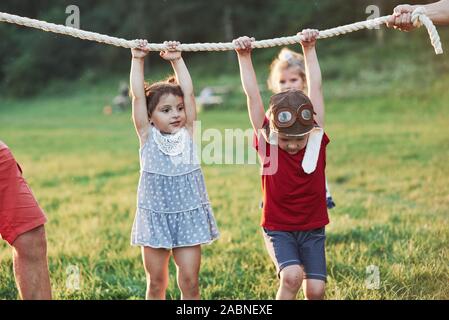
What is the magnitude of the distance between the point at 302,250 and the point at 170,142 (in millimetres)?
857

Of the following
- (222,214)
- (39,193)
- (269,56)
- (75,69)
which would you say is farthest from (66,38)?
(222,214)

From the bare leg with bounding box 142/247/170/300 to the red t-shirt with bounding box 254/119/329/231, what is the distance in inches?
21.6

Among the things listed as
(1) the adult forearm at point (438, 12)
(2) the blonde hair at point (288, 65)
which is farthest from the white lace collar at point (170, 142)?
(1) the adult forearm at point (438, 12)

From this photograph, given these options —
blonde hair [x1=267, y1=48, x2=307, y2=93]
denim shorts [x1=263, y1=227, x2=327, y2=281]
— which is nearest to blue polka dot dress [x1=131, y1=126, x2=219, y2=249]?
denim shorts [x1=263, y1=227, x2=327, y2=281]

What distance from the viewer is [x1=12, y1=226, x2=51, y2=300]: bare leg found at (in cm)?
294

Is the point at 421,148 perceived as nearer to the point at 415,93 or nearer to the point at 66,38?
the point at 415,93

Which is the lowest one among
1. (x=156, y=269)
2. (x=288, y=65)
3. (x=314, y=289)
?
(x=314, y=289)

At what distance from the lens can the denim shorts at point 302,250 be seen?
3.10m

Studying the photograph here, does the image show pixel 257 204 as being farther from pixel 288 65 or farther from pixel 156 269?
pixel 156 269

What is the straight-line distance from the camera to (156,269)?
3201 millimetres

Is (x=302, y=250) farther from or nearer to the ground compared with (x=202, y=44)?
nearer to the ground

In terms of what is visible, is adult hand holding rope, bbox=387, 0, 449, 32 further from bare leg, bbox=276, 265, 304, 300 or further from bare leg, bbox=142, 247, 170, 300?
bare leg, bbox=142, 247, 170, 300

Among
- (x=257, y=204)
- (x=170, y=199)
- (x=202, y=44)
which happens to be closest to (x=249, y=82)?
(x=202, y=44)

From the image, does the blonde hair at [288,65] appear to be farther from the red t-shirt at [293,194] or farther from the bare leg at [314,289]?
the bare leg at [314,289]
